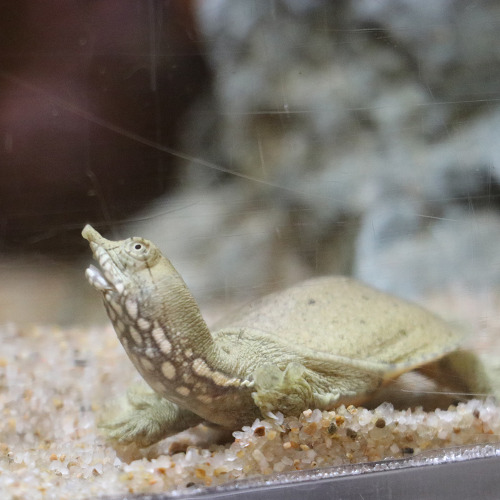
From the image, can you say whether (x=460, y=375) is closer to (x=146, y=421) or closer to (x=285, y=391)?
(x=285, y=391)

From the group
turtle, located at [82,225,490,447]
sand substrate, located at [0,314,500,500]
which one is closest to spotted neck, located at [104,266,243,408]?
turtle, located at [82,225,490,447]

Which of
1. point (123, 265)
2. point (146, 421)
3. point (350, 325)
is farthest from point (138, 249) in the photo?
point (350, 325)

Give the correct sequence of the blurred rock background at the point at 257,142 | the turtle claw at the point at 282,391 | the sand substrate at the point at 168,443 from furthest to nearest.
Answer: the blurred rock background at the point at 257,142, the turtle claw at the point at 282,391, the sand substrate at the point at 168,443

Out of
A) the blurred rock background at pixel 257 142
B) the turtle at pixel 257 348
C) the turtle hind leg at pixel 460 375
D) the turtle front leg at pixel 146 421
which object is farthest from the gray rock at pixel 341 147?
the turtle front leg at pixel 146 421

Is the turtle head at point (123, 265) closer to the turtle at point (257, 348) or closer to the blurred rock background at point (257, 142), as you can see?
the turtle at point (257, 348)

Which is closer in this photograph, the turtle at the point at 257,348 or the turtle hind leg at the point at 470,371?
the turtle at the point at 257,348

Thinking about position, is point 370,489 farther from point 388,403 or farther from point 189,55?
point 189,55

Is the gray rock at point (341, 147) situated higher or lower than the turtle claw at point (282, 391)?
higher

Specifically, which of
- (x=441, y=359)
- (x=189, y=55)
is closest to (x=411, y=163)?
(x=441, y=359)
